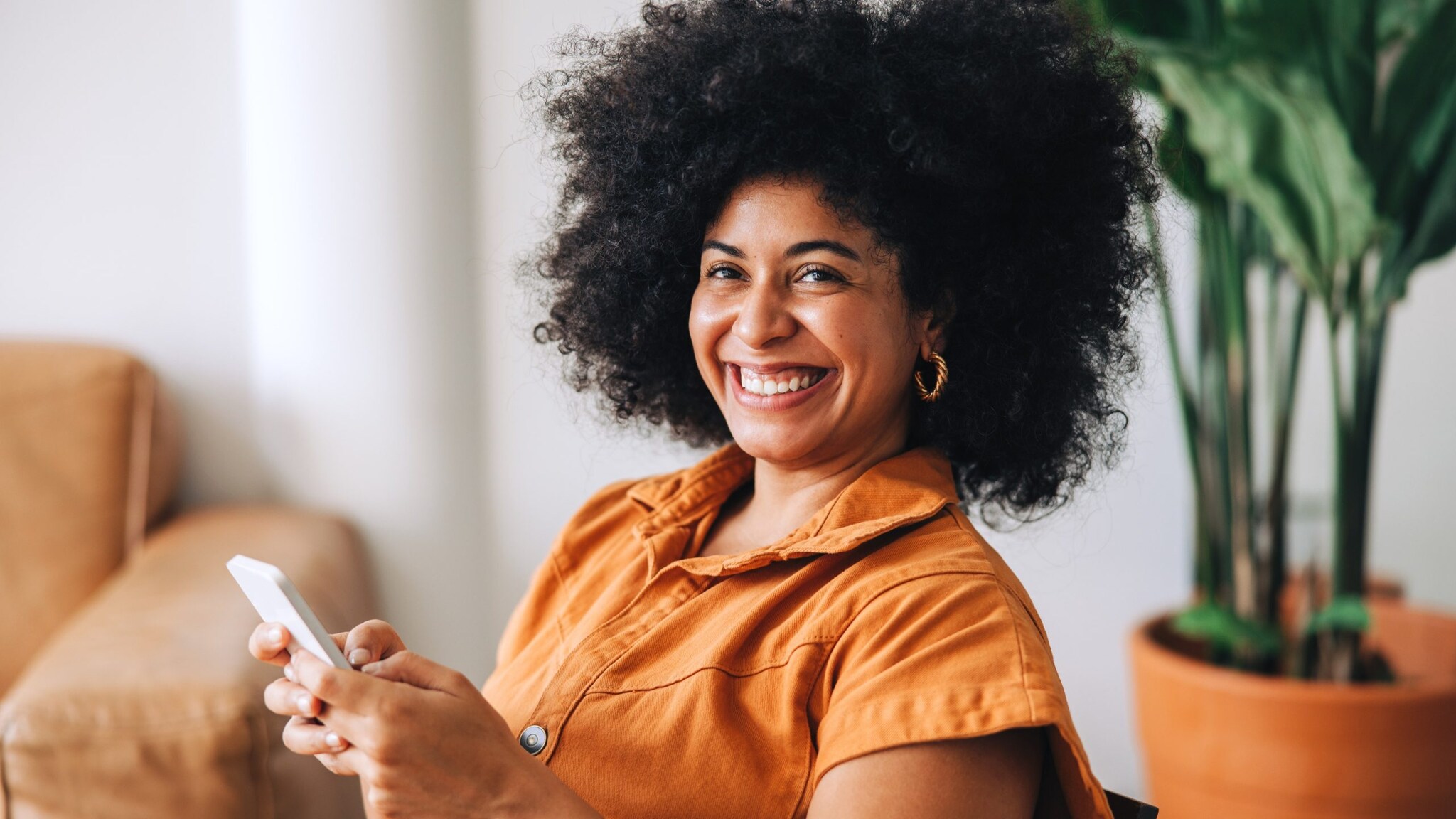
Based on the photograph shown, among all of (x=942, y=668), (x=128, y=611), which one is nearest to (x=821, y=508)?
(x=942, y=668)

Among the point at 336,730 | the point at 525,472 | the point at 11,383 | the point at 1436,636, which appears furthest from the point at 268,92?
the point at 1436,636

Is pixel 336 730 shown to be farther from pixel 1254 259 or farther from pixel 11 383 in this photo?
pixel 1254 259

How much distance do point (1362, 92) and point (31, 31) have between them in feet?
7.76

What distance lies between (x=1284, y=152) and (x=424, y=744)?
1.71 metres

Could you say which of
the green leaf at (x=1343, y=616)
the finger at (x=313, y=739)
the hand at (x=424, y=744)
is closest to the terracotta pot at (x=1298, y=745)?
the green leaf at (x=1343, y=616)

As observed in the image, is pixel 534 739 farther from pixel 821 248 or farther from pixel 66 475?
pixel 66 475

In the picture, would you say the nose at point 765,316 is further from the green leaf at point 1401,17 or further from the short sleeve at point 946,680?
the green leaf at point 1401,17

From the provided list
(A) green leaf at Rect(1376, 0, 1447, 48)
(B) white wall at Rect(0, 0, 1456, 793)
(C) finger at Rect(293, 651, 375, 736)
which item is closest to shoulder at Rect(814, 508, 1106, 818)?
(C) finger at Rect(293, 651, 375, 736)

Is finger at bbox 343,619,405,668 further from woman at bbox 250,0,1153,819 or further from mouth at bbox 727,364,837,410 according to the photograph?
mouth at bbox 727,364,837,410

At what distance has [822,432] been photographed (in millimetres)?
1240

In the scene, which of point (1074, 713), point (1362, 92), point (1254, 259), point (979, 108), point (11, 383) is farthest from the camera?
point (1074, 713)

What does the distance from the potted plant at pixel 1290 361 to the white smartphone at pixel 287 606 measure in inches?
53.2

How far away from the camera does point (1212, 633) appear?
2244 millimetres

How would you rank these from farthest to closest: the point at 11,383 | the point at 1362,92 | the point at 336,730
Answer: the point at 11,383 < the point at 1362,92 < the point at 336,730
